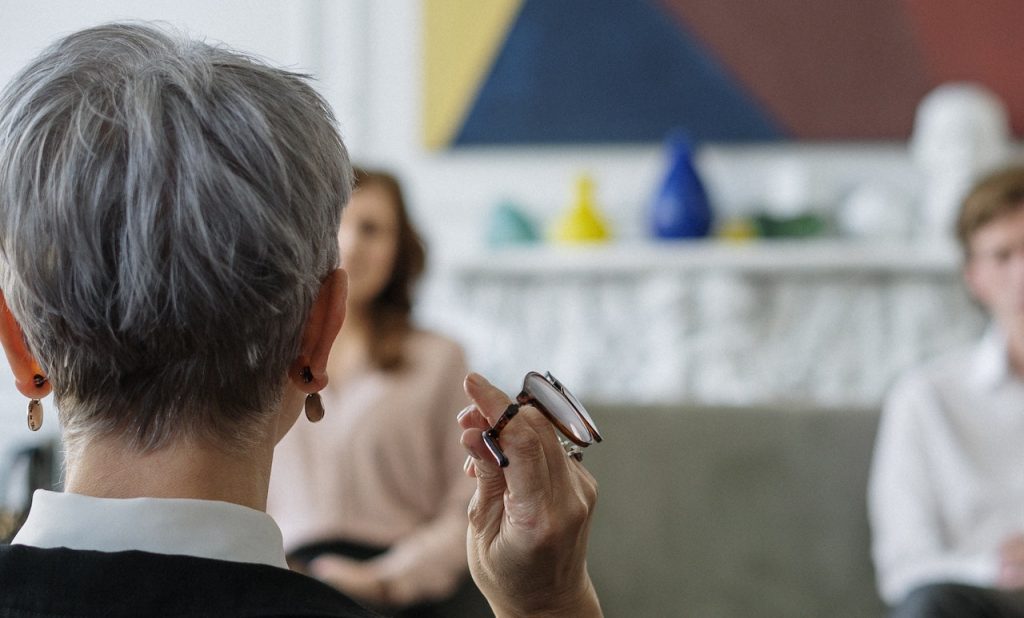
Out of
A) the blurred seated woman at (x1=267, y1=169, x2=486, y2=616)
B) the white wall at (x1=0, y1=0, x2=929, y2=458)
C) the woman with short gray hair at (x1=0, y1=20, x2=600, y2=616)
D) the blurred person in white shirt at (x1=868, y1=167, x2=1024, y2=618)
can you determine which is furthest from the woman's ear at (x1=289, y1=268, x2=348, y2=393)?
the white wall at (x1=0, y1=0, x2=929, y2=458)

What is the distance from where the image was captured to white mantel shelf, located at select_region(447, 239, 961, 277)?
118 inches

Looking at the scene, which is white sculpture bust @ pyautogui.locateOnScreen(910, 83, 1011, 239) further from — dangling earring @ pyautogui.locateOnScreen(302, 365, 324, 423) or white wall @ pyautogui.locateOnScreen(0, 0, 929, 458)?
dangling earring @ pyautogui.locateOnScreen(302, 365, 324, 423)

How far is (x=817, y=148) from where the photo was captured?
125 inches

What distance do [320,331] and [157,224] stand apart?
0.16m

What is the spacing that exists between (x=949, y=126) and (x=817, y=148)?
0.35 metres

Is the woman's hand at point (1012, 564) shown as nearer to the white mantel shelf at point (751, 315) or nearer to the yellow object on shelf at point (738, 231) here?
the white mantel shelf at point (751, 315)

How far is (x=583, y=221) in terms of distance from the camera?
3.11 m

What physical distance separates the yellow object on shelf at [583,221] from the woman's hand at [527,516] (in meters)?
2.22

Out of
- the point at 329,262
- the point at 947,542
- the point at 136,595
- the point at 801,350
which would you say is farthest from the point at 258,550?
the point at 801,350

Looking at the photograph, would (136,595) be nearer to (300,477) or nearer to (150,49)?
(150,49)

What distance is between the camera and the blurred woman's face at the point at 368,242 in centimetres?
254

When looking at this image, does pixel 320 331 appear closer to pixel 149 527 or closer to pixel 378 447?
pixel 149 527

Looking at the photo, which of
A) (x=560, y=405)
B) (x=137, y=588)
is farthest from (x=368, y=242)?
(x=137, y=588)

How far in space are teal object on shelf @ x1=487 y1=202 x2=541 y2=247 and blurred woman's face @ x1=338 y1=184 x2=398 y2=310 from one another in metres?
0.60
